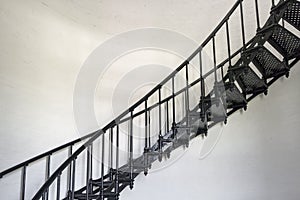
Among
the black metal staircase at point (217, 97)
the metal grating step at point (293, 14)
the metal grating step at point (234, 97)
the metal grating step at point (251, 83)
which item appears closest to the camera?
the metal grating step at point (293, 14)

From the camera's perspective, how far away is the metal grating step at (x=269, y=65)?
3.56 metres

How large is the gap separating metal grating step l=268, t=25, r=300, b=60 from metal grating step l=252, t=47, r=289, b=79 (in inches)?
5.1

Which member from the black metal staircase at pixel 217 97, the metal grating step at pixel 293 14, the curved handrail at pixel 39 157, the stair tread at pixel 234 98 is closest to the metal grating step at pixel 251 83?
the black metal staircase at pixel 217 97

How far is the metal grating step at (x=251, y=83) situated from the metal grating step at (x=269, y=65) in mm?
130

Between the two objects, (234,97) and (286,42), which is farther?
(234,97)

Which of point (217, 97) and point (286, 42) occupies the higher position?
point (286, 42)

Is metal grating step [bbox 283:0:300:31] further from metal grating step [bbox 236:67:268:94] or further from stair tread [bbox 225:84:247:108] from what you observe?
stair tread [bbox 225:84:247:108]

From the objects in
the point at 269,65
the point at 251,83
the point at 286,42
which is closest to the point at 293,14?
the point at 286,42

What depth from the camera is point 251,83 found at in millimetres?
3826

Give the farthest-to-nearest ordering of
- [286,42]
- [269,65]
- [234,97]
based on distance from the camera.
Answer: [234,97] < [269,65] < [286,42]

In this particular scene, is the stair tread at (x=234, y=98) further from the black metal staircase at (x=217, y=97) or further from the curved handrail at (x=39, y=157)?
the curved handrail at (x=39, y=157)

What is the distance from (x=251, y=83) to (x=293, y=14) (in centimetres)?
91

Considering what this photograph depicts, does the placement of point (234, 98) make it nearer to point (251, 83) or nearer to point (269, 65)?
point (251, 83)

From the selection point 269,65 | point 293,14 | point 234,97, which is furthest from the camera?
point 234,97
